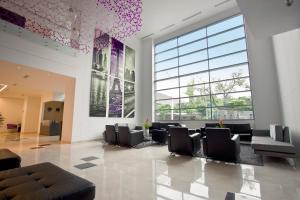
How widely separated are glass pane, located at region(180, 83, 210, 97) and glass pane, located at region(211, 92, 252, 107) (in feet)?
1.90

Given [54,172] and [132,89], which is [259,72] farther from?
[54,172]

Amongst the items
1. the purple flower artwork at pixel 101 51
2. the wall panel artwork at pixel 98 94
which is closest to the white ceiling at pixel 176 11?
the purple flower artwork at pixel 101 51

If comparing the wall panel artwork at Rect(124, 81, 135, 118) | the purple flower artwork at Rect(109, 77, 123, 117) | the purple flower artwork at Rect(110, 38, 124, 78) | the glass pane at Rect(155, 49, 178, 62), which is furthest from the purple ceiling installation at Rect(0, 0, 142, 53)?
the glass pane at Rect(155, 49, 178, 62)

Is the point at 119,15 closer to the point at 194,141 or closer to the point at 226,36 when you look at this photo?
the point at 226,36

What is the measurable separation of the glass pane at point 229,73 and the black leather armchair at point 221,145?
5.28 metres

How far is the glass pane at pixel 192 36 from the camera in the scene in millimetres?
9516

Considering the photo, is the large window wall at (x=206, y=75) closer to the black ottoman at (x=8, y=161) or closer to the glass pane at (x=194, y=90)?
the glass pane at (x=194, y=90)

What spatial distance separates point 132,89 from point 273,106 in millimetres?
7527

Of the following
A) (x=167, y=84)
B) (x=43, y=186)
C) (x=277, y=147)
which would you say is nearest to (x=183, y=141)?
(x=277, y=147)

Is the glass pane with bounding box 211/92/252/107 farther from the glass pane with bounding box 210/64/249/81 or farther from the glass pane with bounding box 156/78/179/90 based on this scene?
the glass pane with bounding box 156/78/179/90

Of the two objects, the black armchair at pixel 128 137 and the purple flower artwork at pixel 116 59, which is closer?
the black armchair at pixel 128 137

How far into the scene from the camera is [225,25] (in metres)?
8.69

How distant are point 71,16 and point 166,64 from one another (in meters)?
6.15

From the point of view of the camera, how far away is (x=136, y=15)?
7.54 m
